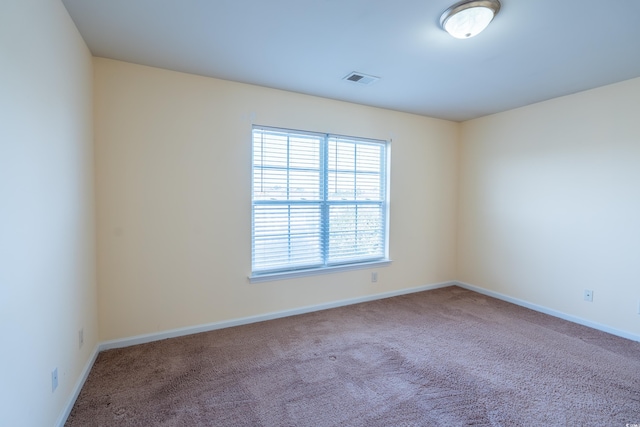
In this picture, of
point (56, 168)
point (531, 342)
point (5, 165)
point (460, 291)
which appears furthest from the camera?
point (460, 291)

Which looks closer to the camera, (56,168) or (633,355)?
(56,168)

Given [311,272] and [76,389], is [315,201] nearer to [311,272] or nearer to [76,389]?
[311,272]

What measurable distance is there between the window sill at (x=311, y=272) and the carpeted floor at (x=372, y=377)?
18.6 inches

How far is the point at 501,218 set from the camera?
13.2 ft

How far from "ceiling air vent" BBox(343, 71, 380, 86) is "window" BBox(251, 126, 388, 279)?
0.76m

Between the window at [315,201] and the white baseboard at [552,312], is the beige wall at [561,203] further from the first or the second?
the window at [315,201]

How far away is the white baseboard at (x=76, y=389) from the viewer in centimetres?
173

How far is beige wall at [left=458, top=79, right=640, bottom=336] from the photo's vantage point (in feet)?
9.59

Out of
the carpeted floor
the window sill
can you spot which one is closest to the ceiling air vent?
the window sill

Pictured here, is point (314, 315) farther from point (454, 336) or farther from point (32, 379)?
point (32, 379)

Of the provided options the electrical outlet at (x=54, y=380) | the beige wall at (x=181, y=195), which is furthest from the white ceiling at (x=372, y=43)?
the electrical outlet at (x=54, y=380)

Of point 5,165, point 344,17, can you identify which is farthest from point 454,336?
point 5,165

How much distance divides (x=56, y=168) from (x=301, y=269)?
2.36 m

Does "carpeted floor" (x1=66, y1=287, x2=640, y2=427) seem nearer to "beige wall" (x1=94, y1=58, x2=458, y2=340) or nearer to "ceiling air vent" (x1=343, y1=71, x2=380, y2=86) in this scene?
"beige wall" (x1=94, y1=58, x2=458, y2=340)
